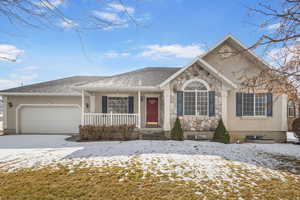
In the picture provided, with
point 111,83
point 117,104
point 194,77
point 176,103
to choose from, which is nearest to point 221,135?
point 176,103

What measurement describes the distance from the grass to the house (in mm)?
4988

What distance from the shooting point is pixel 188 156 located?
532 centimetres

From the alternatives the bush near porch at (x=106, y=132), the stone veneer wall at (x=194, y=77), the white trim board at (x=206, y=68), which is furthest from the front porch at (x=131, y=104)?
the white trim board at (x=206, y=68)

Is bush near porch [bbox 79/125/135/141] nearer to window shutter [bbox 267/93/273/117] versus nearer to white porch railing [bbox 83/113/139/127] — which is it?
white porch railing [bbox 83/113/139/127]

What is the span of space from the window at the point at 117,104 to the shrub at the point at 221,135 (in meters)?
5.79

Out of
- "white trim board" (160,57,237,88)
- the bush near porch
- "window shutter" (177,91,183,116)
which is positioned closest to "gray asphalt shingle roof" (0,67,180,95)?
"white trim board" (160,57,237,88)

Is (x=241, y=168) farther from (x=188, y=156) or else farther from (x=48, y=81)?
(x=48, y=81)

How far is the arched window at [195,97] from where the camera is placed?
353 inches

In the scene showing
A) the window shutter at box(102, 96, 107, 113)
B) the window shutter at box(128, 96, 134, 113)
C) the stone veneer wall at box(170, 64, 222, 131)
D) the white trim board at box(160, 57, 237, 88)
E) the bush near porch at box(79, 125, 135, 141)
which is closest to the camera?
the white trim board at box(160, 57, 237, 88)

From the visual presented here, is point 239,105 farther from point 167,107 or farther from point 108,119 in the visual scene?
point 108,119

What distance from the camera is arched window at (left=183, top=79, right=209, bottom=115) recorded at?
8.96 m

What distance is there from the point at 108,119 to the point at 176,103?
406 cm

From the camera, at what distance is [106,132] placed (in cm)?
893

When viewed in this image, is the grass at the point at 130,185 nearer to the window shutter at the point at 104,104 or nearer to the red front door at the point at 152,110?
the window shutter at the point at 104,104
